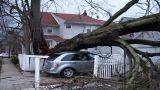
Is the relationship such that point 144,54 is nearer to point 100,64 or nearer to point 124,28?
point 124,28

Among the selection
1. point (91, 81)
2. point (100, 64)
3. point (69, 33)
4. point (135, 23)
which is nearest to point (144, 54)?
point (135, 23)

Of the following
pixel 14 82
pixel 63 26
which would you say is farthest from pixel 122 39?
pixel 63 26

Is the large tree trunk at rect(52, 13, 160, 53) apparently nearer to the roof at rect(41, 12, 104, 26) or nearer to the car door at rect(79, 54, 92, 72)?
the car door at rect(79, 54, 92, 72)

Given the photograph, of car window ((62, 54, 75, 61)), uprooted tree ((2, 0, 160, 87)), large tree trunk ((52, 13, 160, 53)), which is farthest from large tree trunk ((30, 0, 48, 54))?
large tree trunk ((52, 13, 160, 53))

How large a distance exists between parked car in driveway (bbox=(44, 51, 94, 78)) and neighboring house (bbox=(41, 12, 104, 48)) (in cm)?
3026

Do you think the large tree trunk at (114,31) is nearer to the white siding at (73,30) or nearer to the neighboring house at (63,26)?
the neighboring house at (63,26)

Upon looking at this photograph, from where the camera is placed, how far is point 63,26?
2151 inches

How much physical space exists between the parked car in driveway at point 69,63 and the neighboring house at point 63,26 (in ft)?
99.3

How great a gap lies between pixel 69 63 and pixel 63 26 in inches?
1344

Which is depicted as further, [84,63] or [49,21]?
[49,21]

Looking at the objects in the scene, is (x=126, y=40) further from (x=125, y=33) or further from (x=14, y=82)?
(x=14, y=82)

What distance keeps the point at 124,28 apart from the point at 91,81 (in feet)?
27.3

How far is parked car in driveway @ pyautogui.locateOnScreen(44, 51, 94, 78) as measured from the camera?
2058 cm

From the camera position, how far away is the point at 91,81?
7582 mm
